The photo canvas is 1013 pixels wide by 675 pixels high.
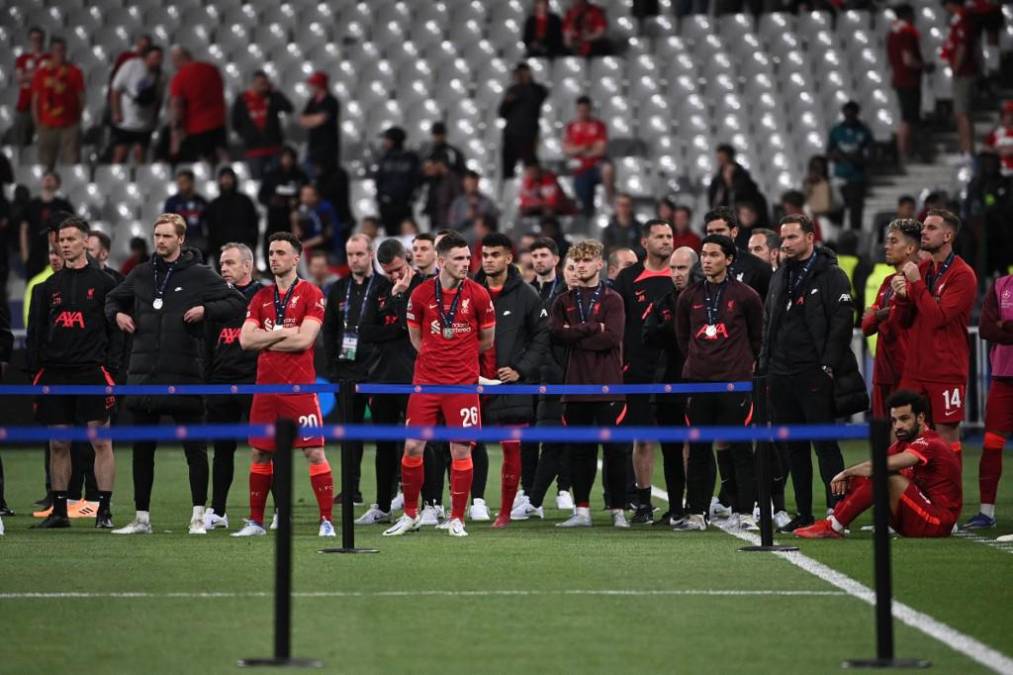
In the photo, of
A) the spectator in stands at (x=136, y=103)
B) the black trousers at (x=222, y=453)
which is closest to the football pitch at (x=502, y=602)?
the black trousers at (x=222, y=453)

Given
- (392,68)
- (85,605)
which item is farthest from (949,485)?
(392,68)

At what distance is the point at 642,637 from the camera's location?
802 centimetres

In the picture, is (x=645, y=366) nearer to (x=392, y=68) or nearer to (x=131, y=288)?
(x=131, y=288)

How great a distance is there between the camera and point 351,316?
14.1 meters

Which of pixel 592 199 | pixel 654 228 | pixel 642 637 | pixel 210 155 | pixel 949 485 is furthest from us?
pixel 210 155

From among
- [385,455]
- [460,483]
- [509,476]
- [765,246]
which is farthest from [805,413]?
[385,455]

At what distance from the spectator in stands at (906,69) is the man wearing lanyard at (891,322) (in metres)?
12.6

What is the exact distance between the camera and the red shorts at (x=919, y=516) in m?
11.7

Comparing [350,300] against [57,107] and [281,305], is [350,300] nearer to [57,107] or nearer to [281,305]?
[281,305]

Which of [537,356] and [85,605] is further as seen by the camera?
[537,356]

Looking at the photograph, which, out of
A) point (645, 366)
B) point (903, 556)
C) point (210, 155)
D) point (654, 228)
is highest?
point (210, 155)

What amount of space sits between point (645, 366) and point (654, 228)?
1141 millimetres

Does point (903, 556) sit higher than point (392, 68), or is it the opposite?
point (392, 68)

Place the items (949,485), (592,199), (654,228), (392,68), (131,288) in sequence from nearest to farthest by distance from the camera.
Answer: (949,485) < (131,288) < (654,228) < (592,199) < (392,68)
